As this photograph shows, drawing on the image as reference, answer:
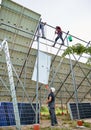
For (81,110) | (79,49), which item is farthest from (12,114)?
(81,110)

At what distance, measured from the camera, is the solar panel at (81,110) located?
39.6 ft

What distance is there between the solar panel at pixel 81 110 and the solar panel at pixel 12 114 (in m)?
2.72

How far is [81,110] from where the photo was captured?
42.1ft

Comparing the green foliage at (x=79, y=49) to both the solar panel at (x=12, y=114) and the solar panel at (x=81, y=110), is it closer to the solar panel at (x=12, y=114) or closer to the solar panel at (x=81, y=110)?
the solar panel at (x=12, y=114)

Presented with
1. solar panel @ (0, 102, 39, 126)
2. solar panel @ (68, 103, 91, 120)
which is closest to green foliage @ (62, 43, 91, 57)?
solar panel @ (0, 102, 39, 126)

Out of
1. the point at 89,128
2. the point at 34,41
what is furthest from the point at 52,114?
the point at 34,41

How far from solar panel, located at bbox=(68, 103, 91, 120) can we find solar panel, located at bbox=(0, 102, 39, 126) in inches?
107

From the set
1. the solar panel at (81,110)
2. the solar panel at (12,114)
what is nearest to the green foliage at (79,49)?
the solar panel at (12,114)

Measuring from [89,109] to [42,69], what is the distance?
437cm

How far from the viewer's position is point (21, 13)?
10086 millimetres

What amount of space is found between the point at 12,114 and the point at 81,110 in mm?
4942

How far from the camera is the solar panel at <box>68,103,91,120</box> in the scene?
12.1 m

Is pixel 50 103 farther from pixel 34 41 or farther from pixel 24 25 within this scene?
pixel 24 25

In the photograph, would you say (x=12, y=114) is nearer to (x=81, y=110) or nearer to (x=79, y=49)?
(x=79, y=49)
